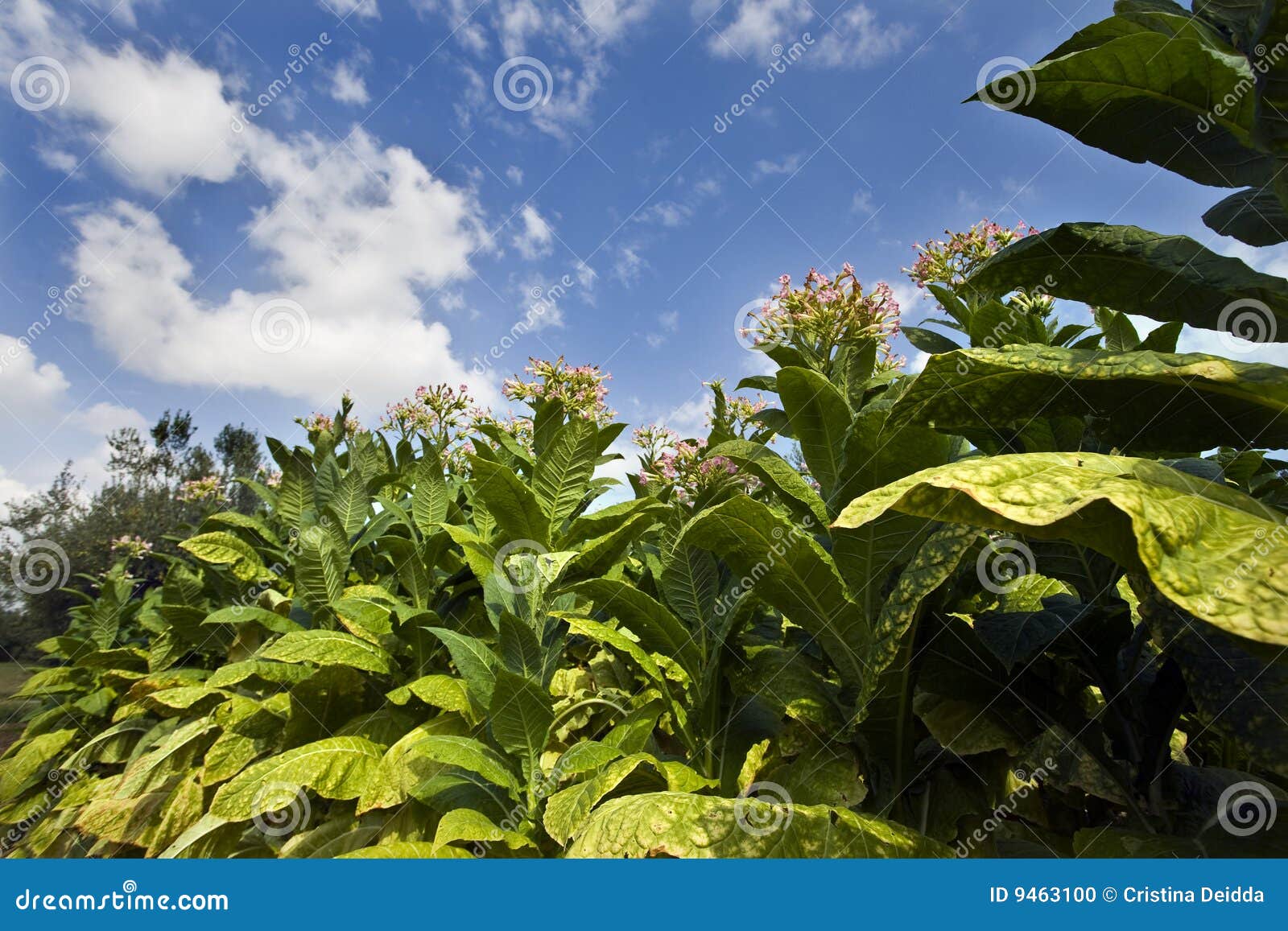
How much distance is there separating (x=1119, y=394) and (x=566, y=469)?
1.46m

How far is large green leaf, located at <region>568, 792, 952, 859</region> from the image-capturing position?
3.29ft

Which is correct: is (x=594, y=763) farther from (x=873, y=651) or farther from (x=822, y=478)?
(x=822, y=478)

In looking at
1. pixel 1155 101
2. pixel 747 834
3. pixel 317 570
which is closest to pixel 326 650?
pixel 317 570

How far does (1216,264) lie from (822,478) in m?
0.76

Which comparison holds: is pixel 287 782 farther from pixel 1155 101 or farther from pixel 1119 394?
pixel 1155 101

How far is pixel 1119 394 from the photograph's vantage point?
1024 mm

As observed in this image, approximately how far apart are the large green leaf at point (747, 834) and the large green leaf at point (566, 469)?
1.11 metres

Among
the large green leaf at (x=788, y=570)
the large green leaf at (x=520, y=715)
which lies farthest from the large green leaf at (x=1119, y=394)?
the large green leaf at (x=520, y=715)

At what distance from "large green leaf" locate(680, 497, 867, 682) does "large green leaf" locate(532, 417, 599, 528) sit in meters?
0.80

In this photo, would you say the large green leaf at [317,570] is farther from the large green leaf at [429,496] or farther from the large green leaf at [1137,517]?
the large green leaf at [1137,517]

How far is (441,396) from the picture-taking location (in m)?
3.60

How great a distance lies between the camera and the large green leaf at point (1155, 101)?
0.97m

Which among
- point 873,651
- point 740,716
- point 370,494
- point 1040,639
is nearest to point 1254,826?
point 1040,639

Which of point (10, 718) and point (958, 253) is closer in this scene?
point (958, 253)
